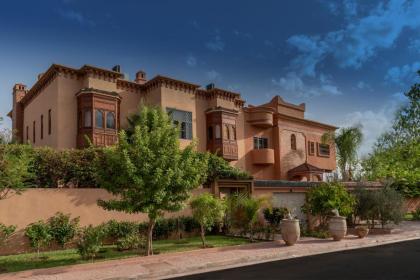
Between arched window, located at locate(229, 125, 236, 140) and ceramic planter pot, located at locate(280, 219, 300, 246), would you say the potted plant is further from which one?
arched window, located at locate(229, 125, 236, 140)

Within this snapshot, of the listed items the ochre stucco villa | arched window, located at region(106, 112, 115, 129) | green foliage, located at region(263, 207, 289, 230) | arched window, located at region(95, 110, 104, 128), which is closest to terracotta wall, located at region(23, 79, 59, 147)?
the ochre stucco villa

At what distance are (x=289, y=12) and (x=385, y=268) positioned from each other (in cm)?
1487

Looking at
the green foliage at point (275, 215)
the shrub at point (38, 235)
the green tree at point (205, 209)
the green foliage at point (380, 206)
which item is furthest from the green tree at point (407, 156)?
the shrub at point (38, 235)

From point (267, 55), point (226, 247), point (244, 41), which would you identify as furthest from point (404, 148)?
point (226, 247)

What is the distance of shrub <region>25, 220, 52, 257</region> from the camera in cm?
1508

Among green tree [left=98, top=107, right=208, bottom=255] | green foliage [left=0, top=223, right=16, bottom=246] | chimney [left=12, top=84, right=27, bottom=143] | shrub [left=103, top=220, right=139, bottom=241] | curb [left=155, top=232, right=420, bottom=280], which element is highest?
chimney [left=12, top=84, right=27, bottom=143]

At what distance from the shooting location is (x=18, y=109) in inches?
1292

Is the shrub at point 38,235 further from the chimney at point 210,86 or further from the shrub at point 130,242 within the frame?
the chimney at point 210,86

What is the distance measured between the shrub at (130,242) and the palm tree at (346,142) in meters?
29.7

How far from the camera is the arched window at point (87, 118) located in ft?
82.9

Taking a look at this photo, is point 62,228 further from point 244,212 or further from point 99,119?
point 99,119

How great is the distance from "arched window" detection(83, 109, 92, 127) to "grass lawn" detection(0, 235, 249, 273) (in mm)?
10667

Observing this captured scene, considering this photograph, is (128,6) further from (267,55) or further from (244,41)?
(267,55)

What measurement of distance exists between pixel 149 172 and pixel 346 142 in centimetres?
3287
